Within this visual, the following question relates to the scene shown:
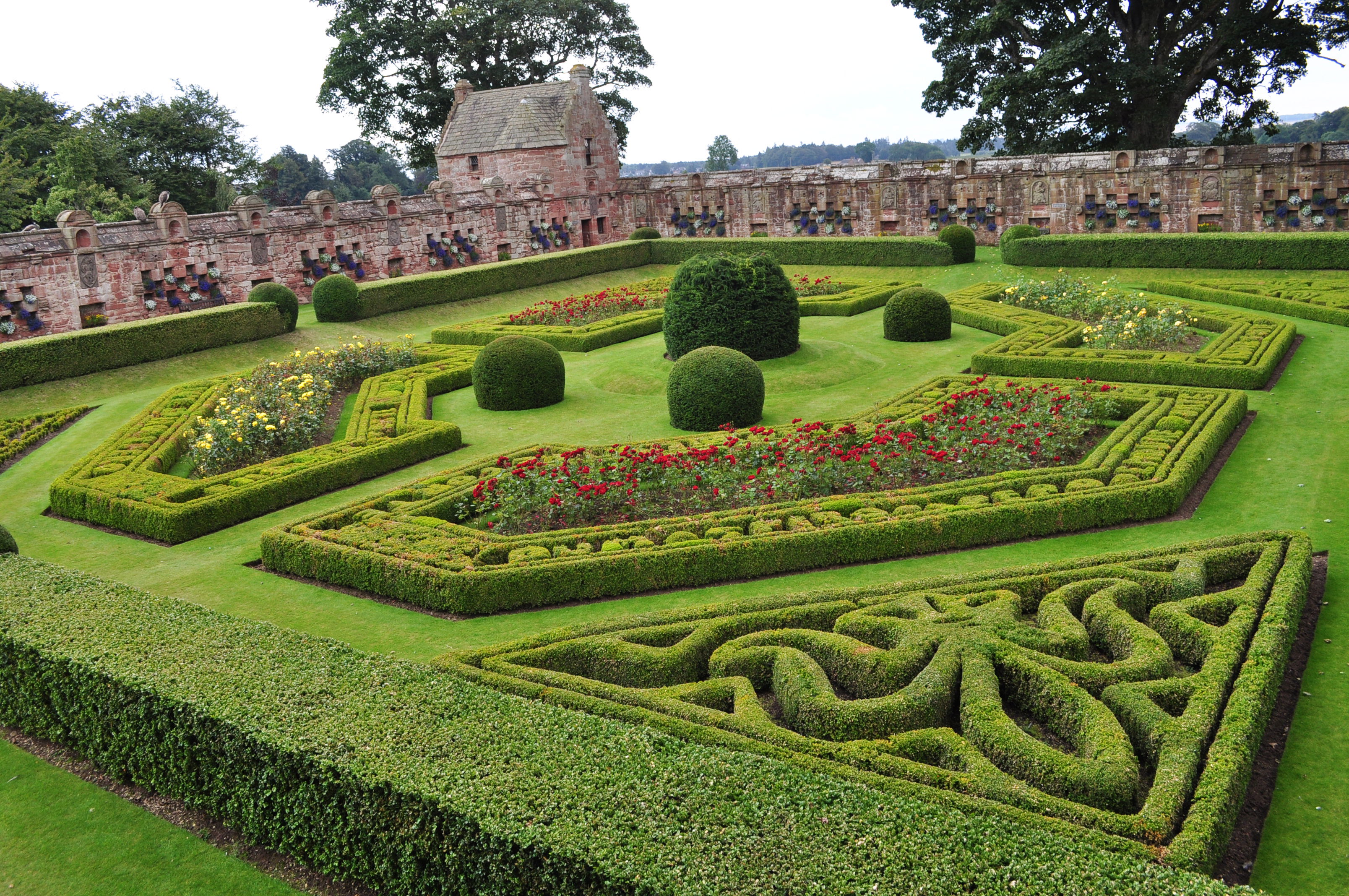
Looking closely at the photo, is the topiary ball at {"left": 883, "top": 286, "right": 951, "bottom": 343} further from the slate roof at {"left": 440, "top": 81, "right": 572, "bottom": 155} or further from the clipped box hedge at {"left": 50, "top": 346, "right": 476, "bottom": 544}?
the slate roof at {"left": 440, "top": 81, "right": 572, "bottom": 155}

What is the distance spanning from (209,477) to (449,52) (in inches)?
1457

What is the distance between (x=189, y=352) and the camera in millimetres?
21406

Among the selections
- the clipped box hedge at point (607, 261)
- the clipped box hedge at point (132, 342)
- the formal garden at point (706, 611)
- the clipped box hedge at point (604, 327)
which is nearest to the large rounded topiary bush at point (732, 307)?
the formal garden at point (706, 611)

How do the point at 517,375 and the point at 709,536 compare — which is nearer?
the point at 709,536

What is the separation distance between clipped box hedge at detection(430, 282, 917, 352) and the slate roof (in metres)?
14.8

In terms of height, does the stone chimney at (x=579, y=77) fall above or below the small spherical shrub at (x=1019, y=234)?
above

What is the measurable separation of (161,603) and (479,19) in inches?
1631

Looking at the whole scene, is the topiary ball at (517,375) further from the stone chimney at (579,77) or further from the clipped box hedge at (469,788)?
the stone chimney at (579,77)

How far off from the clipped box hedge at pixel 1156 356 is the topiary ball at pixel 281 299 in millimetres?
15689

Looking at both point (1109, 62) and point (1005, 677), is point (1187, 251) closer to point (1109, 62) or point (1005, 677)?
point (1109, 62)

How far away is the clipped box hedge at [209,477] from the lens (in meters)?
12.0

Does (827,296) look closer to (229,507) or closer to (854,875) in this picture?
(229,507)

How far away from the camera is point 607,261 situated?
32.0 meters

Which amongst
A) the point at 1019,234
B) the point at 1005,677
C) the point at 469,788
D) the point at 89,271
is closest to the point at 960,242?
the point at 1019,234
